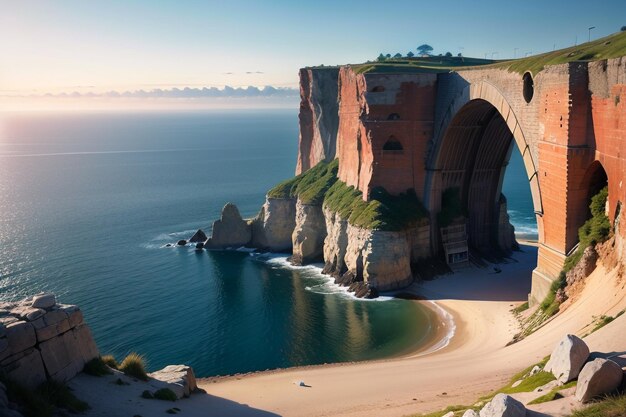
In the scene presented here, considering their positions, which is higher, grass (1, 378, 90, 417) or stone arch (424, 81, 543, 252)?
stone arch (424, 81, 543, 252)

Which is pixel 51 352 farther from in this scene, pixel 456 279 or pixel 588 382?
pixel 456 279

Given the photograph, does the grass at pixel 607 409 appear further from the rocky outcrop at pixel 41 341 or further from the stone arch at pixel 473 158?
the stone arch at pixel 473 158

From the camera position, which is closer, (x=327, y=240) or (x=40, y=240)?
(x=327, y=240)

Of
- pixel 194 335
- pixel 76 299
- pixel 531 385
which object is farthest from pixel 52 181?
pixel 531 385

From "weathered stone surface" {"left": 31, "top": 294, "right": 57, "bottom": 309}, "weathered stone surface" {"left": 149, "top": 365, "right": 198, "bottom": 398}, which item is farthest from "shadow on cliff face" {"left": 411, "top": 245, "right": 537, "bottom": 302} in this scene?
"weathered stone surface" {"left": 31, "top": 294, "right": 57, "bottom": 309}

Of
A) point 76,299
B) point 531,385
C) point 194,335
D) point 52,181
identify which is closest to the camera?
point 531,385

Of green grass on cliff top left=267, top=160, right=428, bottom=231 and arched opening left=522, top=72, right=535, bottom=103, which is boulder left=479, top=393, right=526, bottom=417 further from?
green grass on cliff top left=267, top=160, right=428, bottom=231

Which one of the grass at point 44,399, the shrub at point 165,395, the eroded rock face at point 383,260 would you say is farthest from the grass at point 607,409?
the eroded rock face at point 383,260

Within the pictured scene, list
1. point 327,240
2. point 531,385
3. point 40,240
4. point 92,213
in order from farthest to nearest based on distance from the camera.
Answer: point 92,213, point 40,240, point 327,240, point 531,385
